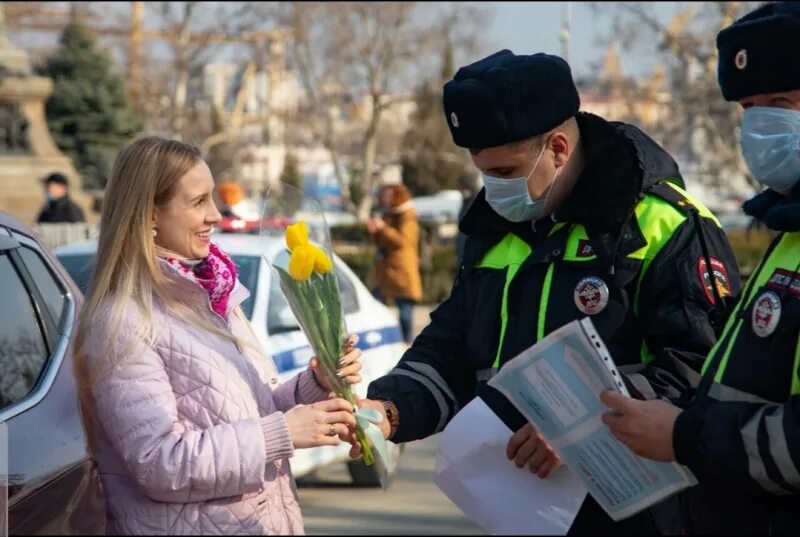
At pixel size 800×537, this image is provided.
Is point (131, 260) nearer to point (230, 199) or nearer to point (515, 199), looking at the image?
point (515, 199)

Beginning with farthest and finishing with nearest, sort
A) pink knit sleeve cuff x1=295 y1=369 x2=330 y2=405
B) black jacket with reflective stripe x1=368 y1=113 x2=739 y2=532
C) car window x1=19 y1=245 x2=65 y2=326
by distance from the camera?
car window x1=19 y1=245 x2=65 y2=326
pink knit sleeve cuff x1=295 y1=369 x2=330 y2=405
black jacket with reflective stripe x1=368 y1=113 x2=739 y2=532

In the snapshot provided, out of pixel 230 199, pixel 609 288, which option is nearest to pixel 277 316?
pixel 230 199

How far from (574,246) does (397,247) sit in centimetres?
1163

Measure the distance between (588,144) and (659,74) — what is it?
33.8 meters

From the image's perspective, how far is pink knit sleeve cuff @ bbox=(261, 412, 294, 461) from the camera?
3400mm

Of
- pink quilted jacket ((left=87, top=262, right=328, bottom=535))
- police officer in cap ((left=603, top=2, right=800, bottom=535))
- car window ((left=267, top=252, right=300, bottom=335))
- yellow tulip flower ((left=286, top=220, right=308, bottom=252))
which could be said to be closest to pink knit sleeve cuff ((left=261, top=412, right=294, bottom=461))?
pink quilted jacket ((left=87, top=262, right=328, bottom=535))

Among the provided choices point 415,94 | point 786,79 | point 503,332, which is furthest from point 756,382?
point 415,94

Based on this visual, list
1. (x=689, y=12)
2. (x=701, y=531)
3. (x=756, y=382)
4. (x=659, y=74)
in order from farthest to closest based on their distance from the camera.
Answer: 1. (x=659, y=74)
2. (x=689, y=12)
3. (x=701, y=531)
4. (x=756, y=382)

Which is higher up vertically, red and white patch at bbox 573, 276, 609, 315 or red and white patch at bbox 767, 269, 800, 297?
red and white patch at bbox 767, 269, 800, 297

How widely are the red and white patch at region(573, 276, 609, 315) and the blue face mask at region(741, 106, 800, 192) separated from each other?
0.51m

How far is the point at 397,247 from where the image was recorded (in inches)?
589

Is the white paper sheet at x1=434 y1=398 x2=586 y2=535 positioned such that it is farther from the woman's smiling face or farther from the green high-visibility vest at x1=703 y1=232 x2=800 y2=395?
the woman's smiling face

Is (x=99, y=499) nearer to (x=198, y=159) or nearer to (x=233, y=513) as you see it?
(x=233, y=513)

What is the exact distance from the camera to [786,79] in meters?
2.83
